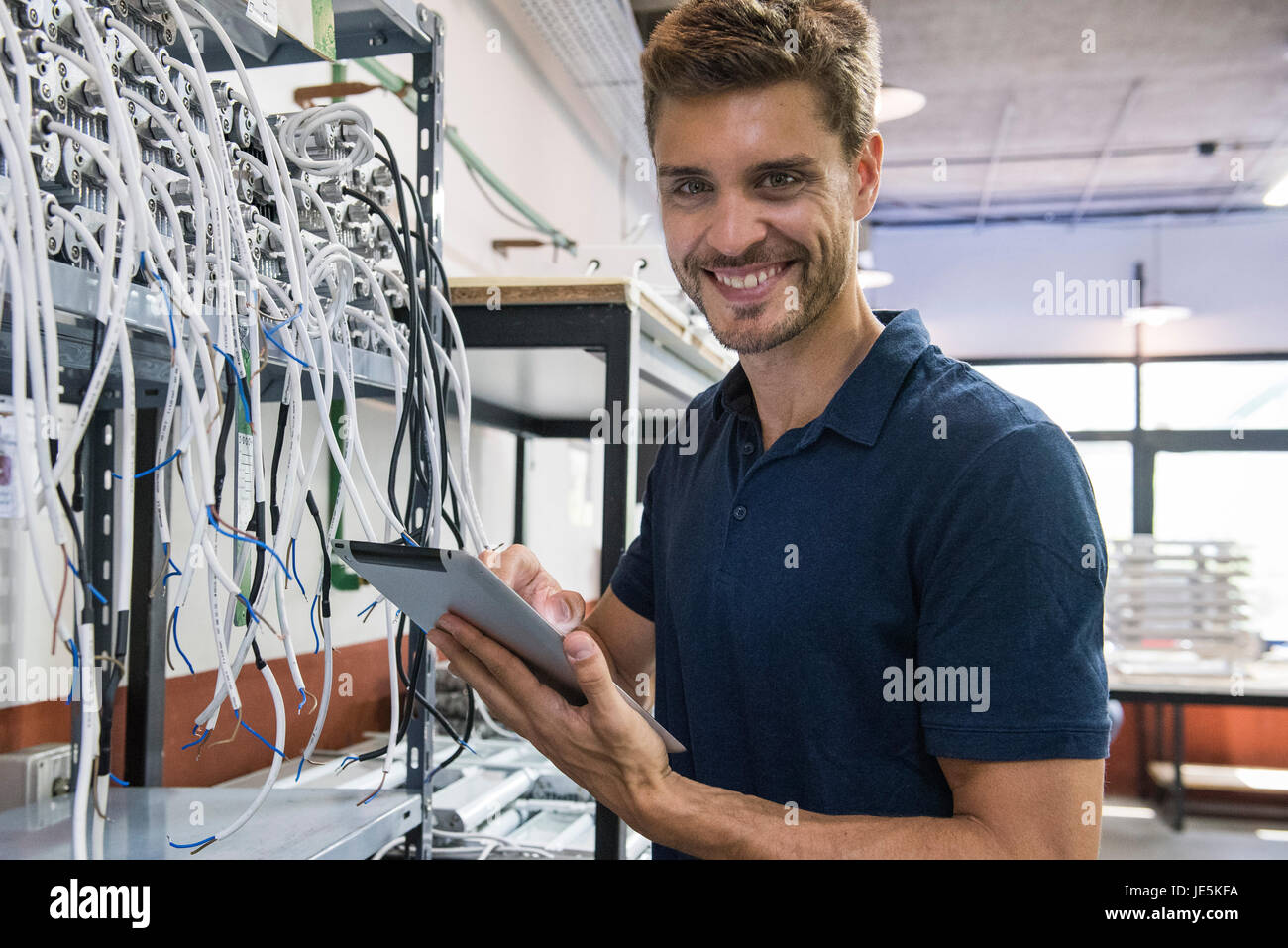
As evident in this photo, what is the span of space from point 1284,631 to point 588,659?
16.2 feet

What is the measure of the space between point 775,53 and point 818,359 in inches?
10.3

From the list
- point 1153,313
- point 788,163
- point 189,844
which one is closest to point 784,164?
point 788,163

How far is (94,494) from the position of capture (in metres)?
1.04

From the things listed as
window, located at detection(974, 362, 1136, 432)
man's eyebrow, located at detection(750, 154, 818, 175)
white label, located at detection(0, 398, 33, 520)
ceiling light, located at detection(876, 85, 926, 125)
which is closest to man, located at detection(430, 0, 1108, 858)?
man's eyebrow, located at detection(750, 154, 818, 175)

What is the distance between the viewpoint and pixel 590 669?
0.64 m

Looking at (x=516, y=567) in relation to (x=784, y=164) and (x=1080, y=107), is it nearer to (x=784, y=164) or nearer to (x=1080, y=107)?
(x=784, y=164)

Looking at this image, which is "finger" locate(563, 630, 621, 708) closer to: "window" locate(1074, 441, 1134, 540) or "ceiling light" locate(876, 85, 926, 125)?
"ceiling light" locate(876, 85, 926, 125)

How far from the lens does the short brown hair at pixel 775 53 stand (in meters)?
0.82

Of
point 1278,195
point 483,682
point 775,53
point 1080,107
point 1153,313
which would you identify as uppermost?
point 1080,107

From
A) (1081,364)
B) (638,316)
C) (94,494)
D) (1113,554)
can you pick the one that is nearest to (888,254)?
(1081,364)

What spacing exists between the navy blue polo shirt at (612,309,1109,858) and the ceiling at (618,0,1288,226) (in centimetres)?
201

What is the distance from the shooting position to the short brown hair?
32.1 inches

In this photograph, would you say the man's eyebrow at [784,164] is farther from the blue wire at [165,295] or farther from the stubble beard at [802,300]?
the blue wire at [165,295]

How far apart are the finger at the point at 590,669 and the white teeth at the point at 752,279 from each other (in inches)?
14.7
